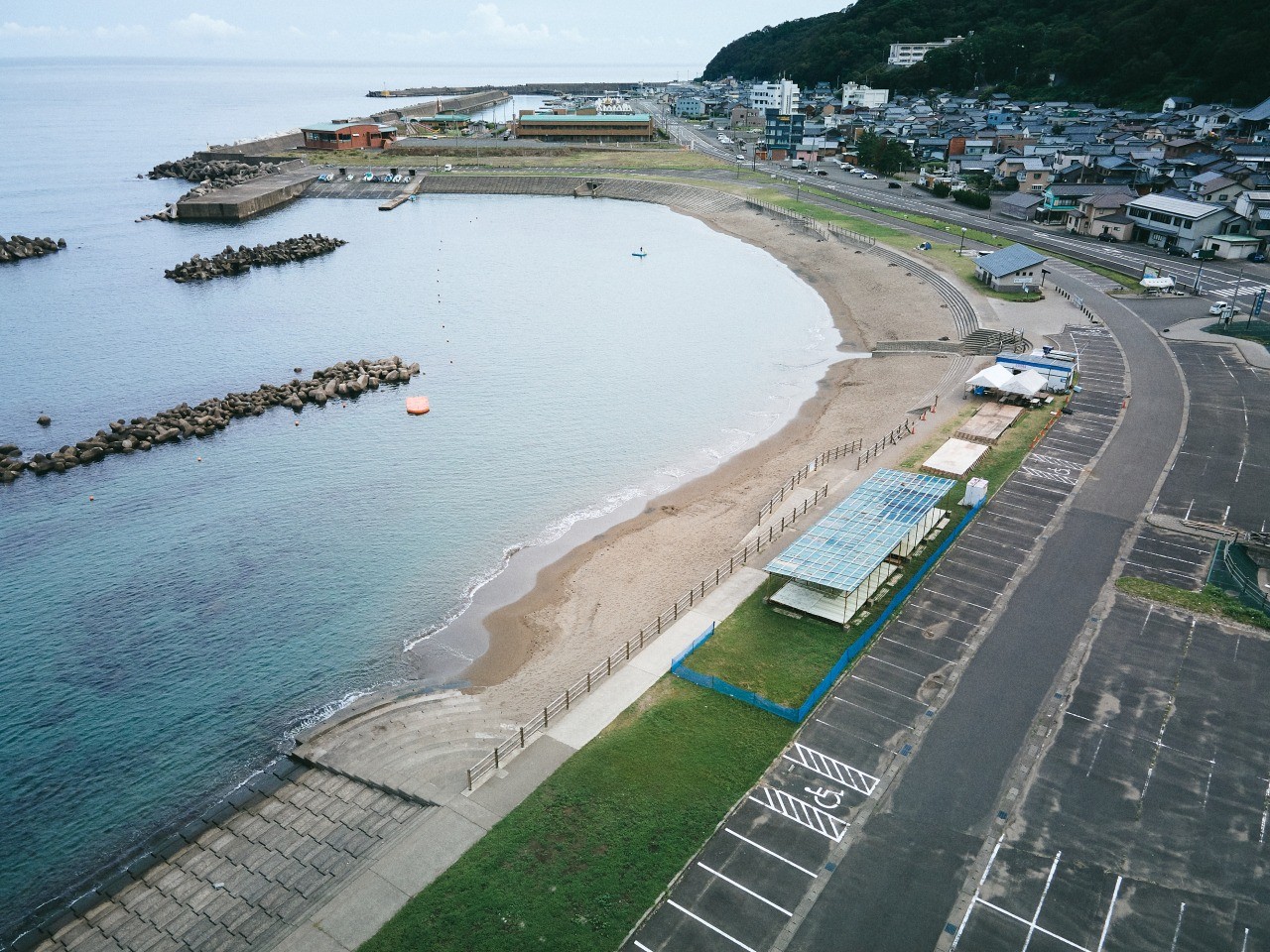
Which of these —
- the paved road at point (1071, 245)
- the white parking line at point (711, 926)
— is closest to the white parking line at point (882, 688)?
the white parking line at point (711, 926)

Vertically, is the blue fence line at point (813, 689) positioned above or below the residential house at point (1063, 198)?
below

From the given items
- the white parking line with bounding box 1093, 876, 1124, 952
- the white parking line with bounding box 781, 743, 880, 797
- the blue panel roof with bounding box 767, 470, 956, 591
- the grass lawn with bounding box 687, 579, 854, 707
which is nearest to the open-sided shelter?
the blue panel roof with bounding box 767, 470, 956, 591

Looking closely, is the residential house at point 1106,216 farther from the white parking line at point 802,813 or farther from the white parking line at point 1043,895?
the white parking line at point 802,813

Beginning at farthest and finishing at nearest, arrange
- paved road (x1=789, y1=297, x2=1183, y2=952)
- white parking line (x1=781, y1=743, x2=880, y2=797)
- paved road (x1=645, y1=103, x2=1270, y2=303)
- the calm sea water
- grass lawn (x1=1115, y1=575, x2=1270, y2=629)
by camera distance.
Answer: paved road (x1=645, y1=103, x2=1270, y2=303)
grass lawn (x1=1115, y1=575, x2=1270, y2=629)
the calm sea water
white parking line (x1=781, y1=743, x2=880, y2=797)
paved road (x1=789, y1=297, x2=1183, y2=952)

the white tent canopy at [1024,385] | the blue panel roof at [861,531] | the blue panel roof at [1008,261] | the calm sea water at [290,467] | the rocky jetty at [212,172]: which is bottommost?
the calm sea water at [290,467]

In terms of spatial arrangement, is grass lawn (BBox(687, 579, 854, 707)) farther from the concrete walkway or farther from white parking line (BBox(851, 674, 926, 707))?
the concrete walkway

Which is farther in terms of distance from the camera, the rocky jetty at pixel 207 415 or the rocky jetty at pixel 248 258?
the rocky jetty at pixel 248 258
